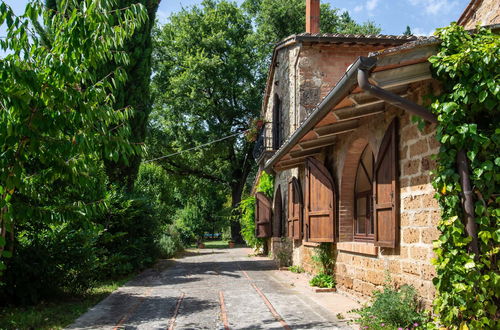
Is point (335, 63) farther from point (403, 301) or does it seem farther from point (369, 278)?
point (403, 301)

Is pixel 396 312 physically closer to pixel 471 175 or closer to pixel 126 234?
pixel 471 175

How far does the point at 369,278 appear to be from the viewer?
6.81 meters

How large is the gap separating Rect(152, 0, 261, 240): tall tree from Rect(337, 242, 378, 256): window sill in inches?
749

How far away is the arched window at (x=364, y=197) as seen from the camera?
7.84 meters

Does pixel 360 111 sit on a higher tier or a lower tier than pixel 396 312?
higher

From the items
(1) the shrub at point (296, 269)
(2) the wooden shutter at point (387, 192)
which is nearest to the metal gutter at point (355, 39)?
(1) the shrub at point (296, 269)

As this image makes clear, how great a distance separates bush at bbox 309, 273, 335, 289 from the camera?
853 centimetres

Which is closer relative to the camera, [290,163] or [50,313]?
[50,313]

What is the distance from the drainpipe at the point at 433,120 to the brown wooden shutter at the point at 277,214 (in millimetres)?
10821

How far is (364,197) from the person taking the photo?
8.07 metres

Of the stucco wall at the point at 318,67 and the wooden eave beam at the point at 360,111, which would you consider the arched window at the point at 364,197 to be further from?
the stucco wall at the point at 318,67

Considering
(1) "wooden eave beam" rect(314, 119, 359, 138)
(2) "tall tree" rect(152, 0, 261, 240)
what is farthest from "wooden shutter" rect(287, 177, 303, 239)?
(2) "tall tree" rect(152, 0, 261, 240)

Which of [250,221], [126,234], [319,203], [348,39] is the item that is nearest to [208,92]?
[250,221]

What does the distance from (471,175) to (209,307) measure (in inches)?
174
